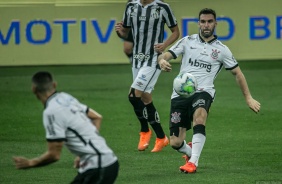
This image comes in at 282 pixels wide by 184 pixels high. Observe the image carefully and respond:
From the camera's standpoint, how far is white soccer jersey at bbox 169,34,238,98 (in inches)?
486

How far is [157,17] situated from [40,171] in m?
3.29

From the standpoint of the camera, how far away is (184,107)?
12359 mm

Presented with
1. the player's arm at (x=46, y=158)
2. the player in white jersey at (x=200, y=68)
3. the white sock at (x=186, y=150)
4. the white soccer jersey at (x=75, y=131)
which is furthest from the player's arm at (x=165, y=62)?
the player's arm at (x=46, y=158)

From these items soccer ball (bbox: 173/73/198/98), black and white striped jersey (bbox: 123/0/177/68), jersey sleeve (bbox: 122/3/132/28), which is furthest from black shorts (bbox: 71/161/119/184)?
jersey sleeve (bbox: 122/3/132/28)

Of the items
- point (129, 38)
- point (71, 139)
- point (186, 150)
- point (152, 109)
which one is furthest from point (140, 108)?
point (71, 139)

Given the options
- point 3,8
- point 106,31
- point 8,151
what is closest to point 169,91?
point 106,31

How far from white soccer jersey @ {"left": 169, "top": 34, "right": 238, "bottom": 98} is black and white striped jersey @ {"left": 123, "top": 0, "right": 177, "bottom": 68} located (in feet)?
Answer: 6.17

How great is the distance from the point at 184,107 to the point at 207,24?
3.72 feet

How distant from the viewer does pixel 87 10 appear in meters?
23.4

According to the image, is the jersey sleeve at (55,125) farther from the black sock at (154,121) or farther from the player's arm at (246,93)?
the black sock at (154,121)

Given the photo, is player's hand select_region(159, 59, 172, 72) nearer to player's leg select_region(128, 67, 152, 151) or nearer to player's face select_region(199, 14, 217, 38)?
player's face select_region(199, 14, 217, 38)

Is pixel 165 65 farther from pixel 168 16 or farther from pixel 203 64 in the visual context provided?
pixel 168 16

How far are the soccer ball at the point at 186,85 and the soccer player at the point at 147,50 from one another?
2285 millimetres

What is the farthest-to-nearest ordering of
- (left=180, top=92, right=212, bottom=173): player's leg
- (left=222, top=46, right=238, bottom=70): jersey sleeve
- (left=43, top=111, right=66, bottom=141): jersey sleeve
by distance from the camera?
(left=222, top=46, right=238, bottom=70): jersey sleeve, (left=180, top=92, right=212, bottom=173): player's leg, (left=43, top=111, right=66, bottom=141): jersey sleeve
